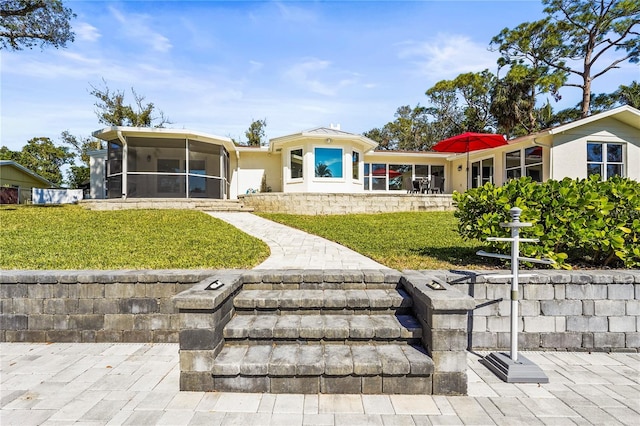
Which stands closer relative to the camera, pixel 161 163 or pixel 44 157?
pixel 161 163

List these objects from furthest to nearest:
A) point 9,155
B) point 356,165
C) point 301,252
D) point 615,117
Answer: point 9,155, point 356,165, point 615,117, point 301,252

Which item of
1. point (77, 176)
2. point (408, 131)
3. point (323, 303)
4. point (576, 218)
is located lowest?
point (323, 303)

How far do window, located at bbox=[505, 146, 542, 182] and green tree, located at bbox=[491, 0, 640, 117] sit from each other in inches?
389

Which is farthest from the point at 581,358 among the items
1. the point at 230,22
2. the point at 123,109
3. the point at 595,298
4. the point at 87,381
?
the point at 123,109

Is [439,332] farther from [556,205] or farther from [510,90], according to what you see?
[510,90]

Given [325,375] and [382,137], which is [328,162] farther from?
[382,137]

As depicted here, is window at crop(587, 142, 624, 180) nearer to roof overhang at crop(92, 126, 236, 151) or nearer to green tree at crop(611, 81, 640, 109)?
green tree at crop(611, 81, 640, 109)

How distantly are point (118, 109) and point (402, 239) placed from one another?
2558cm

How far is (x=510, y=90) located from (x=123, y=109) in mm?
27775

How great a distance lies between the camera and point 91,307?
3264mm

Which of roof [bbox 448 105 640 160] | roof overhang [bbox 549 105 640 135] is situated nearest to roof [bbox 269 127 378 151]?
roof [bbox 448 105 640 160]

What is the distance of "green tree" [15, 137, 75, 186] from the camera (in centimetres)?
3531

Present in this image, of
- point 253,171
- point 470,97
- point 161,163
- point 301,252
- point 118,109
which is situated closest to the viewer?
point 301,252

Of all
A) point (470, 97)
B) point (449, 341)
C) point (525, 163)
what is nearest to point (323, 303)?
point (449, 341)
